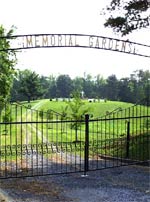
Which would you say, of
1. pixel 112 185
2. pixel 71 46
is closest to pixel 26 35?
pixel 71 46

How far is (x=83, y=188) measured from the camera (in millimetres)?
7516

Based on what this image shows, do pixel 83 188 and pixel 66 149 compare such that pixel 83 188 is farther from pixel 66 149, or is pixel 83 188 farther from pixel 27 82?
pixel 27 82

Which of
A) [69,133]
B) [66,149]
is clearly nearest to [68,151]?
[66,149]

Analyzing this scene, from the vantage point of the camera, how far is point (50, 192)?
7.32m

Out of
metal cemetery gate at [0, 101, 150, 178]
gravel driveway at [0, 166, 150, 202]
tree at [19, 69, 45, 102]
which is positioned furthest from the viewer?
tree at [19, 69, 45, 102]

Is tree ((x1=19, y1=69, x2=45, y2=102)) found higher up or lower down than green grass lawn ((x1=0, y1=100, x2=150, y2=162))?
higher up

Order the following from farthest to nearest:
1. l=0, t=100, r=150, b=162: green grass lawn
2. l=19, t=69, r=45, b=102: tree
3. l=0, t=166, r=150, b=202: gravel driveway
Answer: l=19, t=69, r=45, b=102: tree → l=0, t=100, r=150, b=162: green grass lawn → l=0, t=166, r=150, b=202: gravel driveway

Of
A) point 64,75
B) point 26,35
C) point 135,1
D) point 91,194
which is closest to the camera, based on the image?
point 26,35

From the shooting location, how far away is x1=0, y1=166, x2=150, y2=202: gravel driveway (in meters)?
6.82

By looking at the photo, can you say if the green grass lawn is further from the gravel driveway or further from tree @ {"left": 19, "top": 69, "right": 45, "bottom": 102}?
tree @ {"left": 19, "top": 69, "right": 45, "bottom": 102}

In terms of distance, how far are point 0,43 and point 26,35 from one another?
4.74 meters

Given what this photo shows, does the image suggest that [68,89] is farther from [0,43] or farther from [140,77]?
[0,43]

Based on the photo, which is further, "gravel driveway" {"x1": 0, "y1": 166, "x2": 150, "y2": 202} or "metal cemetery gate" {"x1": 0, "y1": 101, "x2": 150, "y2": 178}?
"metal cemetery gate" {"x1": 0, "y1": 101, "x2": 150, "y2": 178}

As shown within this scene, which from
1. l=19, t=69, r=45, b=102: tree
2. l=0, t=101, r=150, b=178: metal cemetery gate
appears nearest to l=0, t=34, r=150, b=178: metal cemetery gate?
l=0, t=101, r=150, b=178: metal cemetery gate
